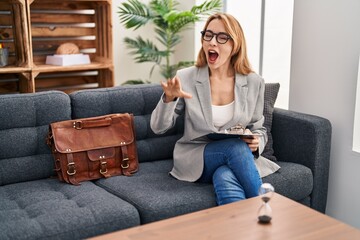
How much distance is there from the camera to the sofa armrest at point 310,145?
2492mm

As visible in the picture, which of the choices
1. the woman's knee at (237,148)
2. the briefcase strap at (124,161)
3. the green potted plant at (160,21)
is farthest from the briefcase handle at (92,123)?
the green potted plant at (160,21)

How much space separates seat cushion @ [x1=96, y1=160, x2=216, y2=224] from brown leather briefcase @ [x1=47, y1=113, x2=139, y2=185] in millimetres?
71

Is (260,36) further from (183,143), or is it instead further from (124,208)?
(124,208)

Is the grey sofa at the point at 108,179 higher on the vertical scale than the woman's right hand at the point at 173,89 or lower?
lower

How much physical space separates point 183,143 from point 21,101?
0.83m

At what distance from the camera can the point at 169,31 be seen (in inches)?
148

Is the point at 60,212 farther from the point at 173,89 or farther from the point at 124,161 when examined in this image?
the point at 173,89

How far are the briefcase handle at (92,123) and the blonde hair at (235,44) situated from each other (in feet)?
1.83

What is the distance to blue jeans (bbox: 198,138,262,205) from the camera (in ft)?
6.82

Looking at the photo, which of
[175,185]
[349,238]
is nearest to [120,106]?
[175,185]

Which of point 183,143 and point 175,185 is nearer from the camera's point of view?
point 175,185

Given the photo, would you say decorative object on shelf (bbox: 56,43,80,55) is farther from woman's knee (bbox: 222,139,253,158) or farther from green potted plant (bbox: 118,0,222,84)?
woman's knee (bbox: 222,139,253,158)

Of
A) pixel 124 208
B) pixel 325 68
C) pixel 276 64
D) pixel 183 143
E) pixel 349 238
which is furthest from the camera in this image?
pixel 276 64

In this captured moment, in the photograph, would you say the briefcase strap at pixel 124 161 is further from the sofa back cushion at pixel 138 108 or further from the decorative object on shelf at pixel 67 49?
the decorative object on shelf at pixel 67 49
